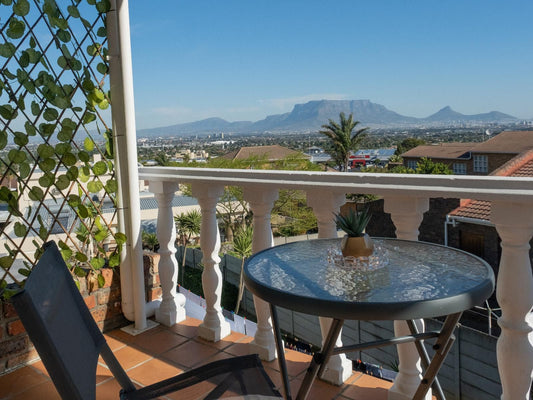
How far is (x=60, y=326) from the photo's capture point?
0.93 m

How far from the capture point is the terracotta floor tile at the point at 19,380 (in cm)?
179

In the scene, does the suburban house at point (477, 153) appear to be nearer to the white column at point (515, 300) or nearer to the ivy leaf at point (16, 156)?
the white column at point (515, 300)

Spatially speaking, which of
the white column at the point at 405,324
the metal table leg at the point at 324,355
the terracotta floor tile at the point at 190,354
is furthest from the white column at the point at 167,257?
the metal table leg at the point at 324,355

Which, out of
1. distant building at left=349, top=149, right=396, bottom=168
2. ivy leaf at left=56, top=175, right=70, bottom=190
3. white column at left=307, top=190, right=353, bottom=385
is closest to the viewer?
white column at left=307, top=190, right=353, bottom=385

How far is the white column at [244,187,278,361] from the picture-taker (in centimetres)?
177

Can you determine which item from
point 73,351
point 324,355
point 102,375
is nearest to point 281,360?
point 324,355

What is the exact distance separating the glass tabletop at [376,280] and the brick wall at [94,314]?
49.3 inches

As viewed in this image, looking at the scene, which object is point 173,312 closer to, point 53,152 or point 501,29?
point 53,152

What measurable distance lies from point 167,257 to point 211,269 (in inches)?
12.3

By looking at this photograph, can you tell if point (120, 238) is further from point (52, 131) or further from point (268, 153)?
point (268, 153)

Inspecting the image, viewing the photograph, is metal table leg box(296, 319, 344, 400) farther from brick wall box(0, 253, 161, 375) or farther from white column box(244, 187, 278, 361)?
brick wall box(0, 253, 161, 375)

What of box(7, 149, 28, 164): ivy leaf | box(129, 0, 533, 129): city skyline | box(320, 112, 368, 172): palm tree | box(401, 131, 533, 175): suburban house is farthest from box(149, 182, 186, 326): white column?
box(129, 0, 533, 129): city skyline

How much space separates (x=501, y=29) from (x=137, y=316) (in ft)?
309

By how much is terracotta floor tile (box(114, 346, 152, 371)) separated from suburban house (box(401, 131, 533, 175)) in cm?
3570
